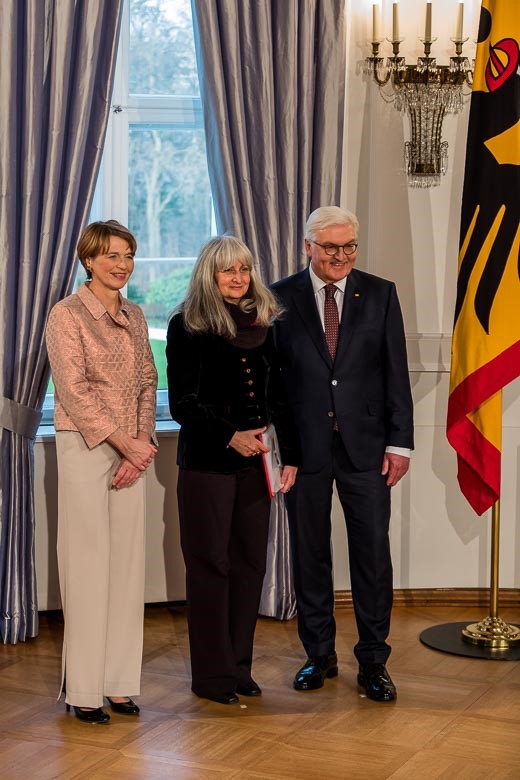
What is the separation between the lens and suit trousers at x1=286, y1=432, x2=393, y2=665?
380cm

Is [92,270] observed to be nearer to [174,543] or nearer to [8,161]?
[8,161]

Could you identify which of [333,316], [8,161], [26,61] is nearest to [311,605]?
[333,316]

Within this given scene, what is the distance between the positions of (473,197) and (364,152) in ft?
2.54

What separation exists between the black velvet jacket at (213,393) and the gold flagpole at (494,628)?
4.17 ft

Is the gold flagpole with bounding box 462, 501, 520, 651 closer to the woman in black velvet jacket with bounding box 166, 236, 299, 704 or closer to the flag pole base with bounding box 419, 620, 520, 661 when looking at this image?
the flag pole base with bounding box 419, 620, 520, 661

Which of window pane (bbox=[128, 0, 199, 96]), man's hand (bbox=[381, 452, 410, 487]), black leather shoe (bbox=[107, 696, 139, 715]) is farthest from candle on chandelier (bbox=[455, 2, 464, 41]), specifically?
black leather shoe (bbox=[107, 696, 139, 715])

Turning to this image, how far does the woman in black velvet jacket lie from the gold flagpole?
42.2 inches

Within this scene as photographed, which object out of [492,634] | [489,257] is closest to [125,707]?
[492,634]

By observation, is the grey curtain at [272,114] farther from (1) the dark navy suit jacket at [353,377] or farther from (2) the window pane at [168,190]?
(1) the dark navy suit jacket at [353,377]

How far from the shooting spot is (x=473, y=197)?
168 inches

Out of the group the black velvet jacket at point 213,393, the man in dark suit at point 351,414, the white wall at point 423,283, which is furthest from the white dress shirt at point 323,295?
the white wall at point 423,283

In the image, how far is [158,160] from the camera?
4965 millimetres

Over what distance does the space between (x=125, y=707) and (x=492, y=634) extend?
1.56 meters

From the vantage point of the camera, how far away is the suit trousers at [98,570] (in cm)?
351
